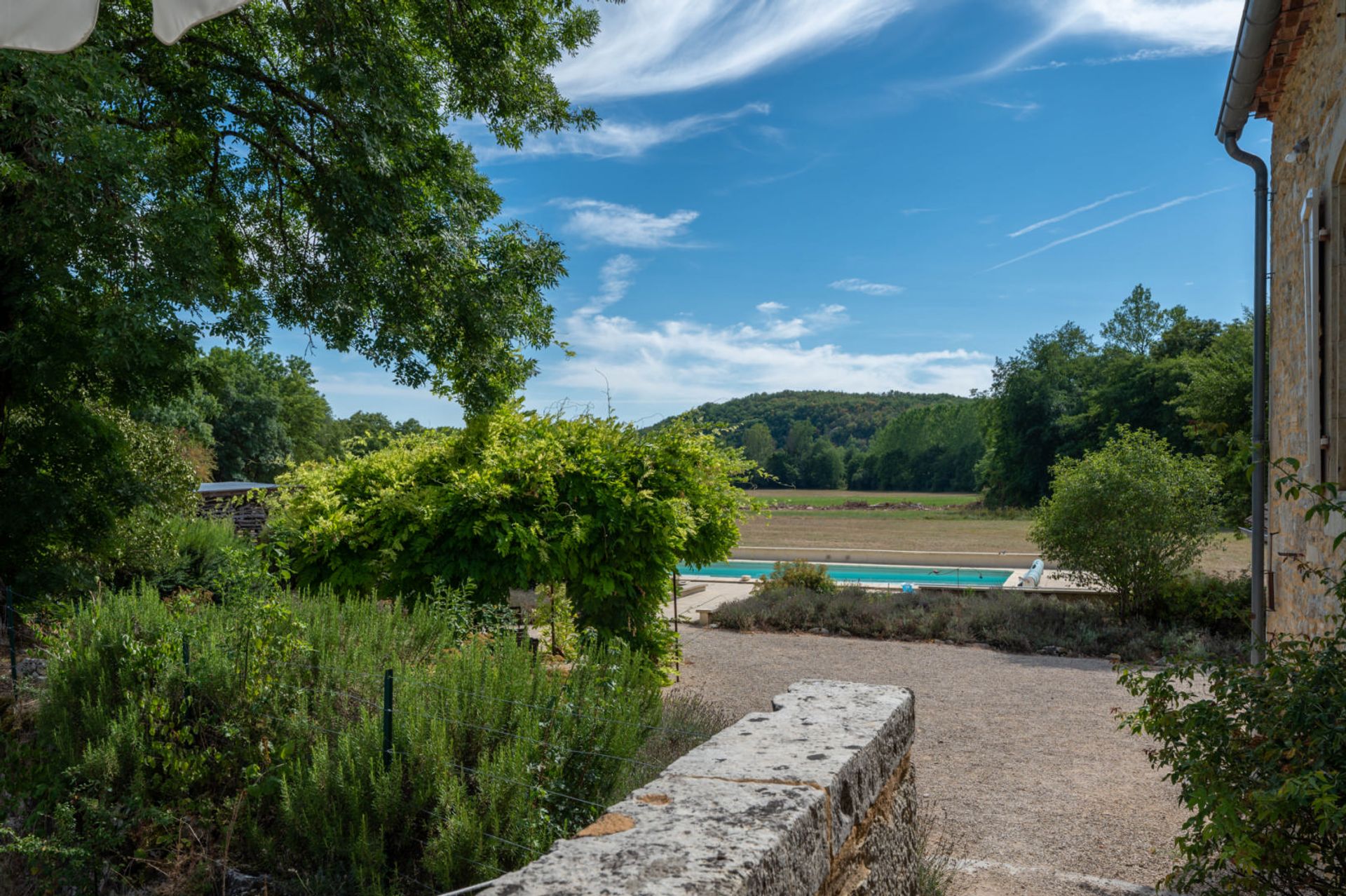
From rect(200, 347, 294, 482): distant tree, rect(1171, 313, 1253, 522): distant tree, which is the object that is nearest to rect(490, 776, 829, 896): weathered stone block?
rect(1171, 313, 1253, 522): distant tree

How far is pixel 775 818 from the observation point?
1929 mm

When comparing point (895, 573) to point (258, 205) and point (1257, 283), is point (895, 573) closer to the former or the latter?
point (1257, 283)

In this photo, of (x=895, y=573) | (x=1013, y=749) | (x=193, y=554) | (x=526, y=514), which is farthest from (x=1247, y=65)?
(x=895, y=573)

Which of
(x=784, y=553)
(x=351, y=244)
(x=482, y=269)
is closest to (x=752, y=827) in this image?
(x=351, y=244)

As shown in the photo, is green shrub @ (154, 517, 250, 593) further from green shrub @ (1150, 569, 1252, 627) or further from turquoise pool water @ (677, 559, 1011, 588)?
green shrub @ (1150, 569, 1252, 627)

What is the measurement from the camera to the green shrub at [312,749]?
2.99 metres

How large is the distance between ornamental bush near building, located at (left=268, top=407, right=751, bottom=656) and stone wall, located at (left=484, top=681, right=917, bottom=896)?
328 centimetres

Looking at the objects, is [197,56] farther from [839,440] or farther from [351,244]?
[839,440]

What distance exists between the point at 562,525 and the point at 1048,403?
136 ft

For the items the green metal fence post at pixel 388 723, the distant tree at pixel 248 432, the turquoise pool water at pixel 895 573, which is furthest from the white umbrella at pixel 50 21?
the distant tree at pixel 248 432

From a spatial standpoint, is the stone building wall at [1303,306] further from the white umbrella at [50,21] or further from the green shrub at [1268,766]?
the white umbrella at [50,21]

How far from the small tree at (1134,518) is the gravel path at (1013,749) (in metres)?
1.84

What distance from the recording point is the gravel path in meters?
4.09

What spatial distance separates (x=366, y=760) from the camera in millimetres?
3174
